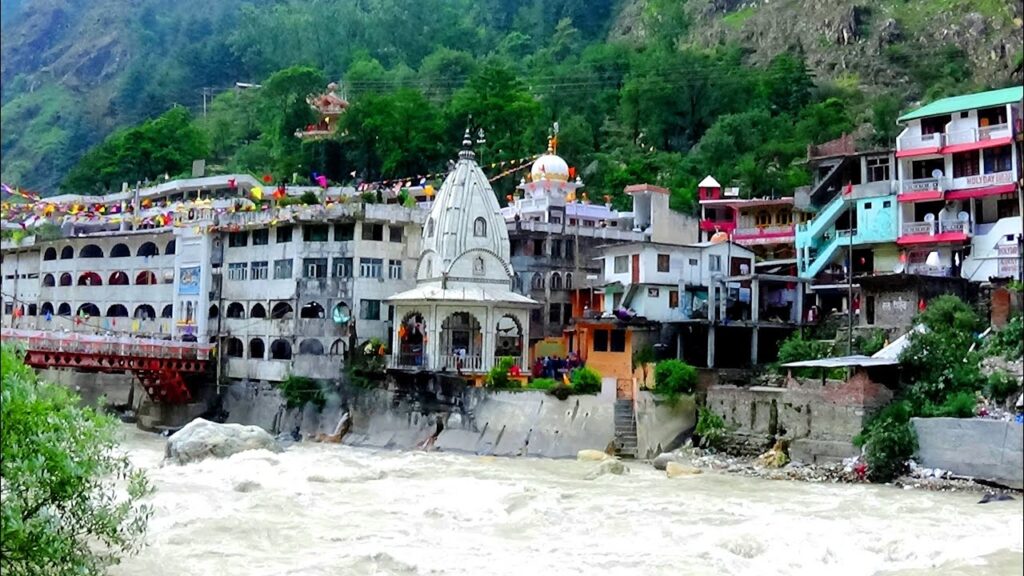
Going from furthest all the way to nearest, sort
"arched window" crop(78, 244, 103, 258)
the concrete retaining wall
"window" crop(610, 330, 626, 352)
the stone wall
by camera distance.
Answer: "arched window" crop(78, 244, 103, 258) → "window" crop(610, 330, 626, 352) → the stone wall → the concrete retaining wall

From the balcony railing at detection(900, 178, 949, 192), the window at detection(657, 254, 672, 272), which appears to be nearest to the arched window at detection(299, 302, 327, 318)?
the window at detection(657, 254, 672, 272)

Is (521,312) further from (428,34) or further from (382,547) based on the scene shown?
(428,34)

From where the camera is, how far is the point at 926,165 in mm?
38250

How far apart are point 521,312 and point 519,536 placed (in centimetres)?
2044

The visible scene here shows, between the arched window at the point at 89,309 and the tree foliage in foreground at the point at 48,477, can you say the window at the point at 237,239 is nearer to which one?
the arched window at the point at 89,309

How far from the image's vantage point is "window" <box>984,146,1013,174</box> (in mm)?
35875

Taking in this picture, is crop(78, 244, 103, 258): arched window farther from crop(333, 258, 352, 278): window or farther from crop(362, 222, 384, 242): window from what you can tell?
crop(362, 222, 384, 242): window

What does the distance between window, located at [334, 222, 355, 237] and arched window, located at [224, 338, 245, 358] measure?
6.12m

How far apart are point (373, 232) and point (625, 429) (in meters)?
14.7

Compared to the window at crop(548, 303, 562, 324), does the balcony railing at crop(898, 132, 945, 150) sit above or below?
above

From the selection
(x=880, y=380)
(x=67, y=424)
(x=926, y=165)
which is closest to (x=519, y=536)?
(x=67, y=424)

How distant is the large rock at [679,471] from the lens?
29211 millimetres

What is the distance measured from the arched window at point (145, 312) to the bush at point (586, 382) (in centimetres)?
1923

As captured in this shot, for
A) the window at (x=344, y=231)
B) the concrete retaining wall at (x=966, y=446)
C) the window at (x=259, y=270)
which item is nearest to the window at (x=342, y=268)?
the window at (x=344, y=231)
